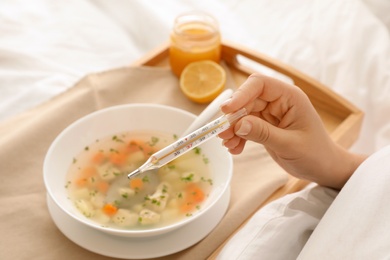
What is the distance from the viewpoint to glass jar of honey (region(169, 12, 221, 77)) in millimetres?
1385

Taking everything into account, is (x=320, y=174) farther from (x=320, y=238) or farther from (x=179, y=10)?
(x=179, y=10)

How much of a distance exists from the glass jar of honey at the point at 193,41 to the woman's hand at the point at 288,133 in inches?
18.2

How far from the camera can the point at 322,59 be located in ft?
5.33

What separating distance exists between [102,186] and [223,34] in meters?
0.87

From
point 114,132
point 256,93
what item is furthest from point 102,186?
point 256,93

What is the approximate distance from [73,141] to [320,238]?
1.77 feet

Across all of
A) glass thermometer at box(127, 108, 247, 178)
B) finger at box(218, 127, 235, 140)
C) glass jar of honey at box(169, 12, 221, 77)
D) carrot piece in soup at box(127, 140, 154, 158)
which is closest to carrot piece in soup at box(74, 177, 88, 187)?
carrot piece in soup at box(127, 140, 154, 158)

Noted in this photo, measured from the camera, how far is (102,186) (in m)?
1.09

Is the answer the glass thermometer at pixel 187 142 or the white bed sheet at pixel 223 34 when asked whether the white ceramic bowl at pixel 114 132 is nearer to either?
the glass thermometer at pixel 187 142

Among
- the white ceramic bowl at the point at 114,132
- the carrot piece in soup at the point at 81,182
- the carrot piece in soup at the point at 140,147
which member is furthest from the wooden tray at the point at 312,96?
the carrot piece in soup at the point at 81,182

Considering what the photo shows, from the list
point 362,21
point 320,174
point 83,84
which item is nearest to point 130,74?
point 83,84

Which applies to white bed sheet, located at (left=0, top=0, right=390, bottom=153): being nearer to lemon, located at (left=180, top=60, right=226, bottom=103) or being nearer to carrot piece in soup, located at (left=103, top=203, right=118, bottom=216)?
lemon, located at (left=180, top=60, right=226, bottom=103)

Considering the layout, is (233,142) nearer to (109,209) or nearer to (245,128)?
(245,128)

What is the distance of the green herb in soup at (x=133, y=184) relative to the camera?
40.5 inches
